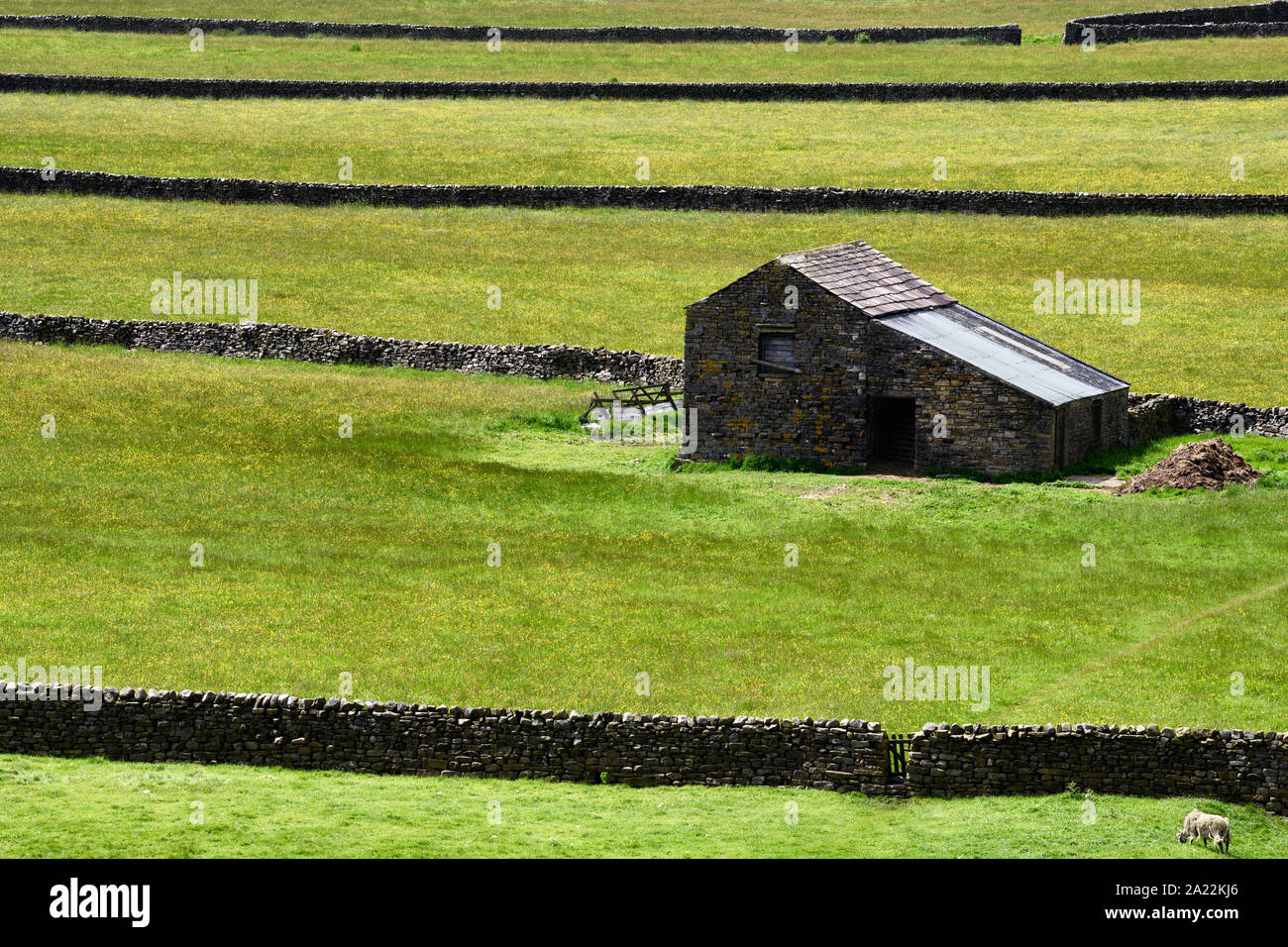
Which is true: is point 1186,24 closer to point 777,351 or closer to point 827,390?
point 777,351

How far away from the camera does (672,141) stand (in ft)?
254

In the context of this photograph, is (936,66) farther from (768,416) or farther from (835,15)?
(768,416)

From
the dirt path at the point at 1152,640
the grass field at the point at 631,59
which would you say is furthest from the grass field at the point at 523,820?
the grass field at the point at 631,59

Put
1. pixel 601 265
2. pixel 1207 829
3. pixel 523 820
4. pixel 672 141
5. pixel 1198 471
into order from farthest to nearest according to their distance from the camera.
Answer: pixel 672 141
pixel 601 265
pixel 1198 471
pixel 523 820
pixel 1207 829

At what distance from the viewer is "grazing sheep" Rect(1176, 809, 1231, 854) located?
62.0 ft

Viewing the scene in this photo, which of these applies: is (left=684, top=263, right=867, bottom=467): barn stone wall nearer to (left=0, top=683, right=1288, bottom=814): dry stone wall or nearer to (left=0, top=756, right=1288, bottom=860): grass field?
(left=0, top=683, right=1288, bottom=814): dry stone wall

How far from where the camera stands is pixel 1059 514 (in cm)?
3566

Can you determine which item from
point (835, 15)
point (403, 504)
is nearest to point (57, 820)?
point (403, 504)

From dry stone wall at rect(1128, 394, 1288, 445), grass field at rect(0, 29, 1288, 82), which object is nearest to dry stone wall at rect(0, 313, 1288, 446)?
dry stone wall at rect(1128, 394, 1288, 445)

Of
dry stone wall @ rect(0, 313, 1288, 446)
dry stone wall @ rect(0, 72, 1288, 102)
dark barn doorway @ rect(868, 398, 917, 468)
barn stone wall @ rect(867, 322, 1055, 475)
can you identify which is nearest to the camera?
barn stone wall @ rect(867, 322, 1055, 475)

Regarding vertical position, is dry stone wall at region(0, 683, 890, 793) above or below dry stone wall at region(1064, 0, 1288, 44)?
below

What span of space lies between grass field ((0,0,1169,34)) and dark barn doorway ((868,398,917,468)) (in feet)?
246

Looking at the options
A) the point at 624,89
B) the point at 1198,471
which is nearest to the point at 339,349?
the point at 1198,471

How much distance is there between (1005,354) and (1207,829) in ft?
78.3
